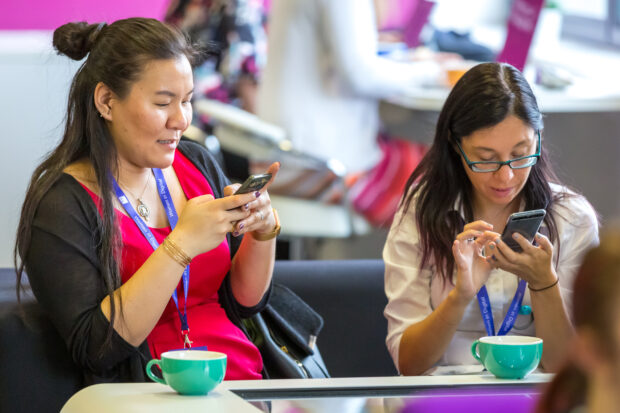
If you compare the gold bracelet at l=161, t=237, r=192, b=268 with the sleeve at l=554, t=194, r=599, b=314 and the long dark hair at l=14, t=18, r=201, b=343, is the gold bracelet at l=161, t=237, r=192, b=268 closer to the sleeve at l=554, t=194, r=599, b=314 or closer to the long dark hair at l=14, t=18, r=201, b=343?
the long dark hair at l=14, t=18, r=201, b=343

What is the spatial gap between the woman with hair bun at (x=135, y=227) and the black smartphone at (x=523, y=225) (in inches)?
17.5

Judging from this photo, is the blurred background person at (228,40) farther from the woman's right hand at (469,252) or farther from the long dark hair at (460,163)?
the woman's right hand at (469,252)

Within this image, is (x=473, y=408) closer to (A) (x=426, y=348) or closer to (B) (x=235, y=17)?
(A) (x=426, y=348)

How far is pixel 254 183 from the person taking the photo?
1.78 m

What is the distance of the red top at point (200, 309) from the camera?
6.14 feet

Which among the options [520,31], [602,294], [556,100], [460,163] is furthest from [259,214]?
[556,100]

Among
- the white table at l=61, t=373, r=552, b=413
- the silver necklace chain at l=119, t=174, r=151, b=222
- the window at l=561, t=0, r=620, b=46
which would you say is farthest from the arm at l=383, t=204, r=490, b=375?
the window at l=561, t=0, r=620, b=46

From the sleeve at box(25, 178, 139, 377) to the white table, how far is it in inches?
11.0

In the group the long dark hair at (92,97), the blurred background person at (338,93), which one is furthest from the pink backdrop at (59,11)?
the long dark hair at (92,97)

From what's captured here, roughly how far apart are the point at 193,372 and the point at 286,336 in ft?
2.47

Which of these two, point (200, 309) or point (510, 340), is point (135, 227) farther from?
point (510, 340)

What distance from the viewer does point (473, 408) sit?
4.03ft

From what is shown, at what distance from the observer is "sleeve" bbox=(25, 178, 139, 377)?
1765 millimetres

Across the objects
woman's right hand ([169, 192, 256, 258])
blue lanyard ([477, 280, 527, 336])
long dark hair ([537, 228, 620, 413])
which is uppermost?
long dark hair ([537, 228, 620, 413])
